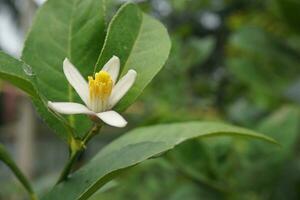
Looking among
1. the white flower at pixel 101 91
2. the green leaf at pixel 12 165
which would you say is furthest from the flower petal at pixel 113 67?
the green leaf at pixel 12 165

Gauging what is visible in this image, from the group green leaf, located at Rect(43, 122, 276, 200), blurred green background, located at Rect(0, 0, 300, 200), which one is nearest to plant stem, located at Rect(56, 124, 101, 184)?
green leaf, located at Rect(43, 122, 276, 200)

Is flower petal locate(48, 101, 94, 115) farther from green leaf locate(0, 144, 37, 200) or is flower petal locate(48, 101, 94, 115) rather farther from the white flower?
green leaf locate(0, 144, 37, 200)

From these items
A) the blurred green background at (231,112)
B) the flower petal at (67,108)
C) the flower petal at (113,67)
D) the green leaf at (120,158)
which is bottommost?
the blurred green background at (231,112)

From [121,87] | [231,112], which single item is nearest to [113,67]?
[121,87]

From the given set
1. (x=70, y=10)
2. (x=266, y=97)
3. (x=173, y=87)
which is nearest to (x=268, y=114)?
(x=266, y=97)

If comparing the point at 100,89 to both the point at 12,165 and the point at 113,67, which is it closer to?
the point at 113,67

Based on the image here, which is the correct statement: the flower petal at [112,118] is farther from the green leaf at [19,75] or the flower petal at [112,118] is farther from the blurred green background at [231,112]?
the blurred green background at [231,112]
